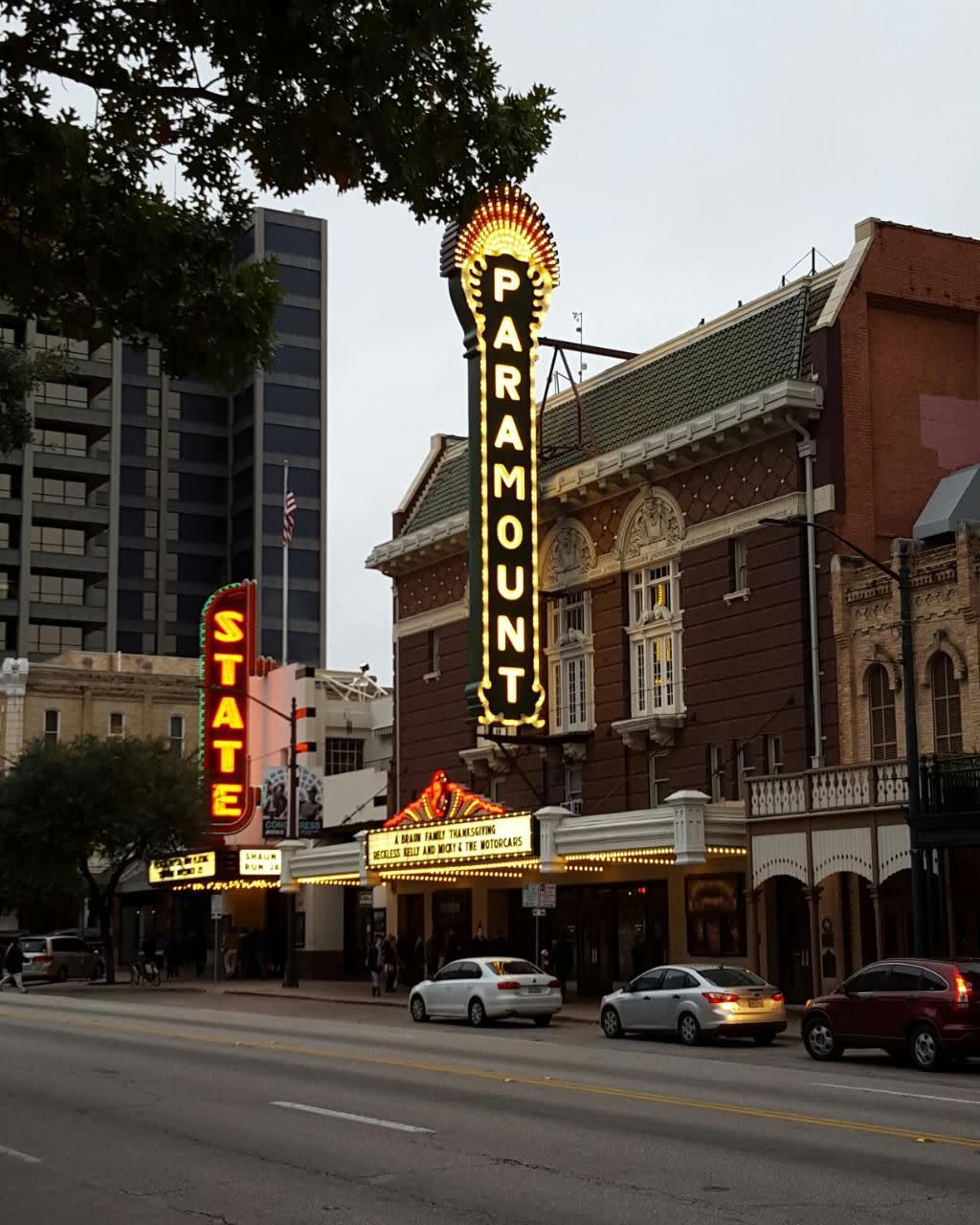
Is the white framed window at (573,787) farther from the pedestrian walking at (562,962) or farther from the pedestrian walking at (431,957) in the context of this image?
the pedestrian walking at (431,957)

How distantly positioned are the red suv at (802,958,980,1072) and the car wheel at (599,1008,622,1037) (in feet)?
17.5

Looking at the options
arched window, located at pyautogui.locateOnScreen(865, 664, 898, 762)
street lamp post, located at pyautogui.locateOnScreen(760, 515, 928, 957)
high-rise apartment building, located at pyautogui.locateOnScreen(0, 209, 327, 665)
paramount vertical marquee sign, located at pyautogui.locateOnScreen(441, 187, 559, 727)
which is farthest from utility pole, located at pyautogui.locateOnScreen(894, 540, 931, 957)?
high-rise apartment building, located at pyautogui.locateOnScreen(0, 209, 327, 665)

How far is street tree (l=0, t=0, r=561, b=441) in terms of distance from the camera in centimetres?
1158

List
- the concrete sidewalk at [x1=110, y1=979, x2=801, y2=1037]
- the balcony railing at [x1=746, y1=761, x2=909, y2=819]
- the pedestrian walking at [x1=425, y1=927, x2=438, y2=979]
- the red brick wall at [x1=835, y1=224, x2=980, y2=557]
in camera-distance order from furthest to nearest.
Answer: the pedestrian walking at [x1=425, y1=927, x2=438, y2=979]
the red brick wall at [x1=835, y1=224, x2=980, y2=557]
the concrete sidewalk at [x1=110, y1=979, x2=801, y2=1037]
the balcony railing at [x1=746, y1=761, x2=909, y2=819]

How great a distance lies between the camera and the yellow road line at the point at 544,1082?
52.2 ft

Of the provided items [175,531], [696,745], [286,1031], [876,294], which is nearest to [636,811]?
[696,745]

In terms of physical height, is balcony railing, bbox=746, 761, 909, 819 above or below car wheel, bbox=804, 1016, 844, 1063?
above

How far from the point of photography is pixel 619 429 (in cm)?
4400

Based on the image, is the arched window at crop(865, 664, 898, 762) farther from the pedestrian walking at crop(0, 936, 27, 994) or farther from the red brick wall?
the pedestrian walking at crop(0, 936, 27, 994)

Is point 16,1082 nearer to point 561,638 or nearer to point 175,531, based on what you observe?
point 561,638

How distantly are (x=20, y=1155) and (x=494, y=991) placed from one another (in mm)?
19132

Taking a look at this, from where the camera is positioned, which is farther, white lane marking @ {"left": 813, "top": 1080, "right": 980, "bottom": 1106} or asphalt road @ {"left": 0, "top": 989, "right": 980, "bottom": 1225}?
white lane marking @ {"left": 813, "top": 1080, "right": 980, "bottom": 1106}

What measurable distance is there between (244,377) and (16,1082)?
11784 mm

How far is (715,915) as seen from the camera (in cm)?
3912
